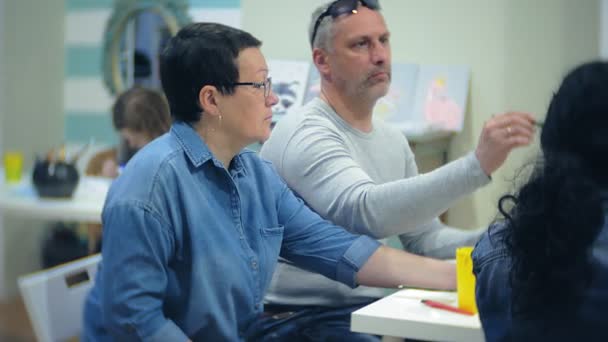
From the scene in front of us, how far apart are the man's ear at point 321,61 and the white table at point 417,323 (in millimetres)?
620

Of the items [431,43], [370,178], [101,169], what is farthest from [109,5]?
[370,178]

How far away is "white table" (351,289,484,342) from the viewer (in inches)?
45.7

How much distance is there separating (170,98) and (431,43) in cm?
124

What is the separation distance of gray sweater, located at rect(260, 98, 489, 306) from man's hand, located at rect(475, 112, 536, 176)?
0.9 inches

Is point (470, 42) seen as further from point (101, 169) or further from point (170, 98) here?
point (101, 169)

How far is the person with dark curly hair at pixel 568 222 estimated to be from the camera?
2.58 feet

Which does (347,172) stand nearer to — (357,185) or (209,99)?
(357,185)

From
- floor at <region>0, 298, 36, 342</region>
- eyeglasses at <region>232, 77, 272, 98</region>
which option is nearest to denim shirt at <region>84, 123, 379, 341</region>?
eyeglasses at <region>232, 77, 272, 98</region>

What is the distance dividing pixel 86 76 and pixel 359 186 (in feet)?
9.54

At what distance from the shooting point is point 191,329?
1206mm

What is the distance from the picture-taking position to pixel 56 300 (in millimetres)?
1454

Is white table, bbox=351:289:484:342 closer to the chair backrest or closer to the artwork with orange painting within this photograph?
the chair backrest

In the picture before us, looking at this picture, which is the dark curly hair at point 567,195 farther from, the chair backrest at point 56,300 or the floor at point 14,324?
the floor at point 14,324

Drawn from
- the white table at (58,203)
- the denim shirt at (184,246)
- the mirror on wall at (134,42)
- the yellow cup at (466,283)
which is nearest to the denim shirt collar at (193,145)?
the denim shirt at (184,246)
